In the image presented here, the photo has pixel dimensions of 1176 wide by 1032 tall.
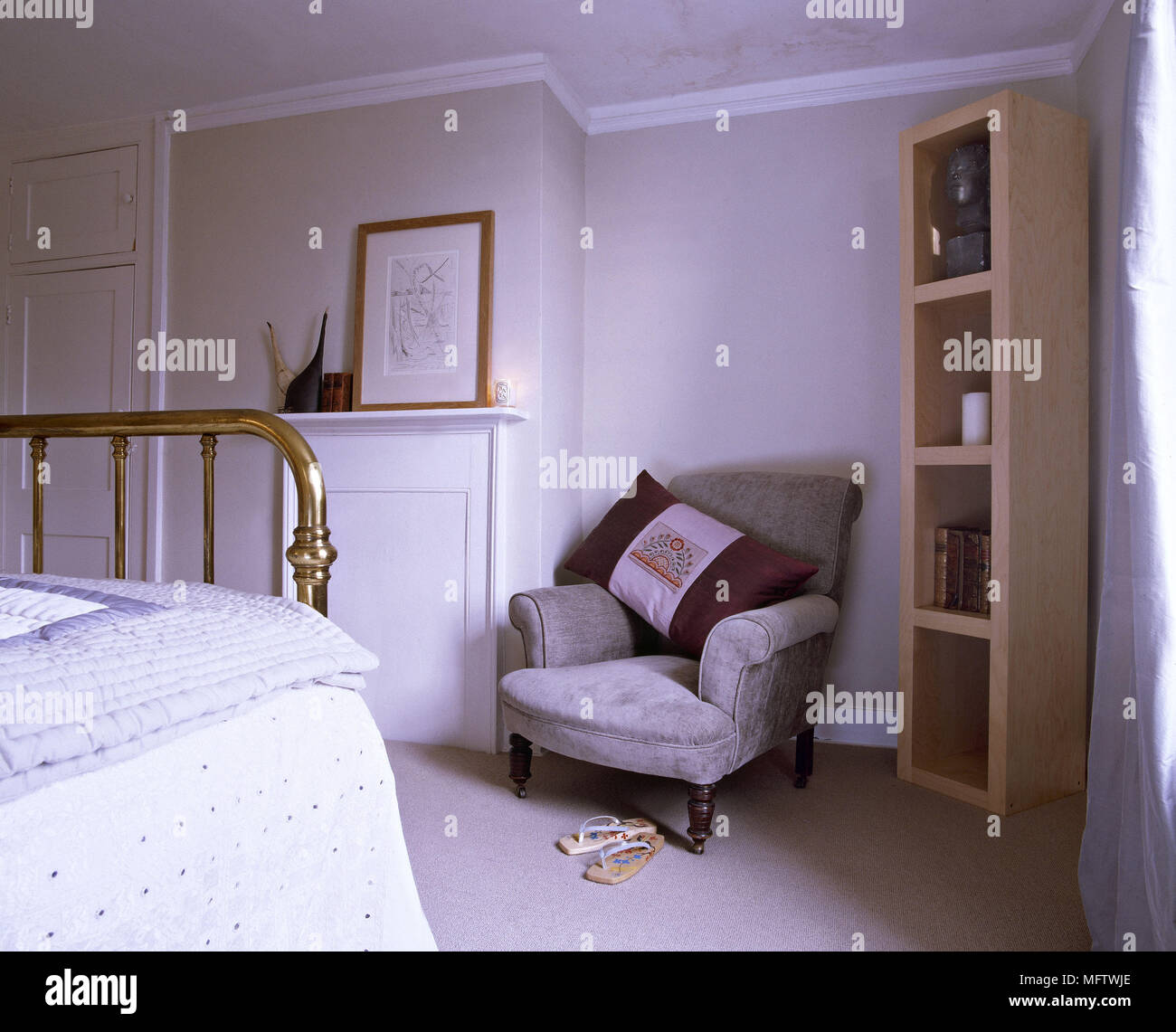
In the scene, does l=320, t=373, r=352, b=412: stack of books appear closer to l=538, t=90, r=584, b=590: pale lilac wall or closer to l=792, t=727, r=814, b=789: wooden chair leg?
l=538, t=90, r=584, b=590: pale lilac wall

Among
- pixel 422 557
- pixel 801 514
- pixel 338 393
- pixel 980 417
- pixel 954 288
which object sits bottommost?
pixel 422 557

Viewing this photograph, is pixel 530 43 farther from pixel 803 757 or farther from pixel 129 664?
pixel 129 664

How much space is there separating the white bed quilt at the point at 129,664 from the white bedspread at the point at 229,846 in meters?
0.03

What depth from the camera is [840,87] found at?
3.07 metres

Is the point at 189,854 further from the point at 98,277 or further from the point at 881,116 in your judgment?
the point at 98,277

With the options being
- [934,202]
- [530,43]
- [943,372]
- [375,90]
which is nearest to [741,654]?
[943,372]

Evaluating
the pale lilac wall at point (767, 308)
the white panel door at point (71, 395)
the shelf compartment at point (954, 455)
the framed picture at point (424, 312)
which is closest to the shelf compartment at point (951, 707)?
the pale lilac wall at point (767, 308)

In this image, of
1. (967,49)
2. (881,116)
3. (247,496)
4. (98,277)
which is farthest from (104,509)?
(967,49)

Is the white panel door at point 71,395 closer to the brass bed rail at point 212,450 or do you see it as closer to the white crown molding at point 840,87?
the brass bed rail at point 212,450

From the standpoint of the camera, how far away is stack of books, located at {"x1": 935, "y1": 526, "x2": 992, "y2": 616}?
255 cm

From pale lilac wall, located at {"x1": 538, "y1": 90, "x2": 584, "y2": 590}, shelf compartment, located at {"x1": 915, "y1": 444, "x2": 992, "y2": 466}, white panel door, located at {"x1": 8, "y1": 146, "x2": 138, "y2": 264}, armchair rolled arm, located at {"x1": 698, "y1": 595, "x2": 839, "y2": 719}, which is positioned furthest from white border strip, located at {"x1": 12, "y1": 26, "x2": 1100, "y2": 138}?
armchair rolled arm, located at {"x1": 698, "y1": 595, "x2": 839, "y2": 719}

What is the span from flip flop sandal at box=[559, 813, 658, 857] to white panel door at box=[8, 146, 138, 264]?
122 inches

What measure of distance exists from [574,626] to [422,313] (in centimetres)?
134
